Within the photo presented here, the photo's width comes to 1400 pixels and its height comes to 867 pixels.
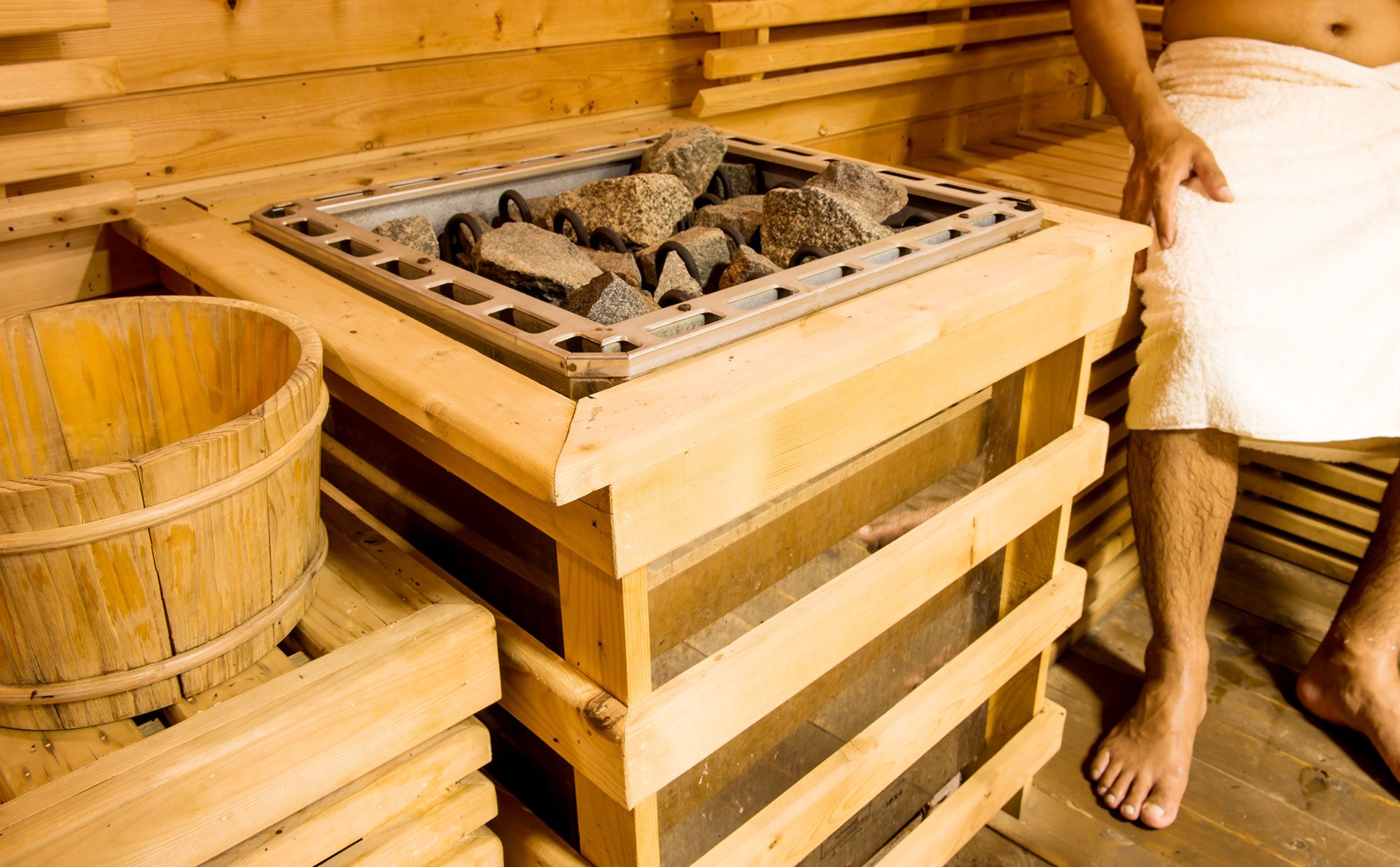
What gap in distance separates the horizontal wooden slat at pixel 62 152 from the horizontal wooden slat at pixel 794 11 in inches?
41.0

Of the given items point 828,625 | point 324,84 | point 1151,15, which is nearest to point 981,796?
point 828,625

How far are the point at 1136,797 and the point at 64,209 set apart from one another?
67.2 inches

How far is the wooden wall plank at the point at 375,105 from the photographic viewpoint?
4.84 feet

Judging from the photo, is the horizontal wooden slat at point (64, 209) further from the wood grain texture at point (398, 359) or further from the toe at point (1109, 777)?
the toe at point (1109, 777)

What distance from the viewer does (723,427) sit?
89 cm

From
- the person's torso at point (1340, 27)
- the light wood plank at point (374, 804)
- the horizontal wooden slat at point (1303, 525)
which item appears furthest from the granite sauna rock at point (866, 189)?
the horizontal wooden slat at point (1303, 525)

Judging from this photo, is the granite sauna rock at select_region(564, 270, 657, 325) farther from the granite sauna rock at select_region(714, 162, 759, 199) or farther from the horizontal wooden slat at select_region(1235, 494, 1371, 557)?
the horizontal wooden slat at select_region(1235, 494, 1371, 557)

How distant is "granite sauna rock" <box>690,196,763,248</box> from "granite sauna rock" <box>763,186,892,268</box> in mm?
62

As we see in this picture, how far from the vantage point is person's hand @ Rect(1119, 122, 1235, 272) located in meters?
1.66

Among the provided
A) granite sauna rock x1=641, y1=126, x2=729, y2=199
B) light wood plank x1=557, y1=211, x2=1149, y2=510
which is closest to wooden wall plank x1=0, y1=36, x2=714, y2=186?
granite sauna rock x1=641, y1=126, x2=729, y2=199

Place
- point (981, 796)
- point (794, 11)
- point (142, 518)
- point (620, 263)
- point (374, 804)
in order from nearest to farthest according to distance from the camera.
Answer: point (142, 518) → point (374, 804) → point (620, 263) → point (981, 796) → point (794, 11)

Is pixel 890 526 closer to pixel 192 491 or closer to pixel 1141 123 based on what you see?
pixel 192 491

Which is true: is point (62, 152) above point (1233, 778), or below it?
above

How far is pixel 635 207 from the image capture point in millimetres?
1422
